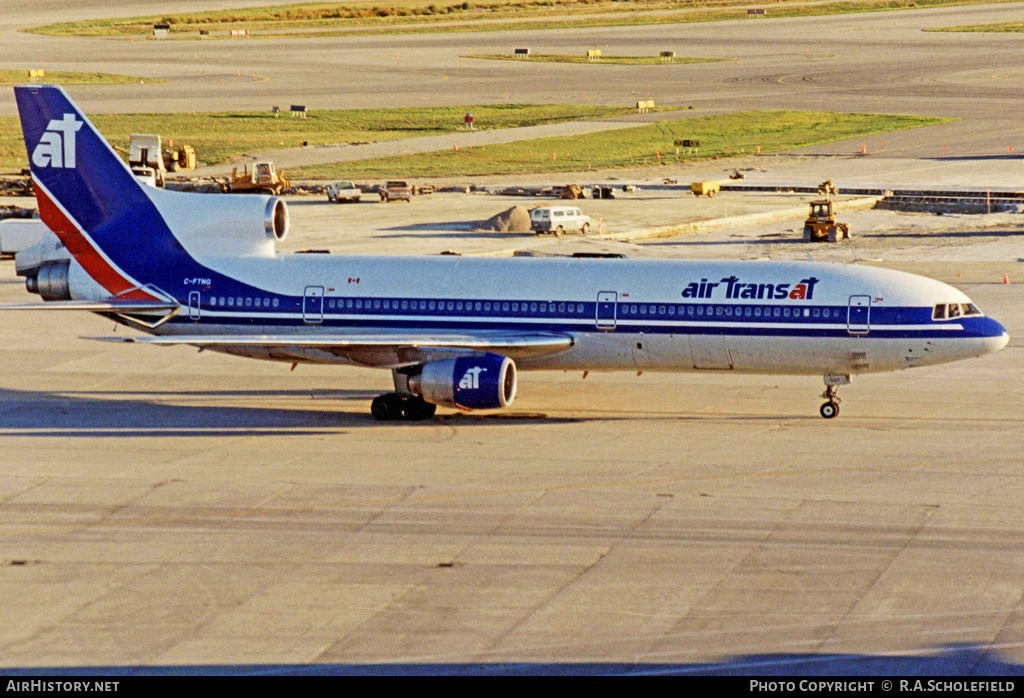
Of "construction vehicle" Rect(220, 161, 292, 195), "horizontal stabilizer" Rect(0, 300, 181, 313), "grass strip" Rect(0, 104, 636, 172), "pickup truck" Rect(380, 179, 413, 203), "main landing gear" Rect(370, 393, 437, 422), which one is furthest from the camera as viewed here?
"grass strip" Rect(0, 104, 636, 172)

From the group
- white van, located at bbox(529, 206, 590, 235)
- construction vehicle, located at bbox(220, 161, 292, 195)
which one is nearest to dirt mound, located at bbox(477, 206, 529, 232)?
white van, located at bbox(529, 206, 590, 235)

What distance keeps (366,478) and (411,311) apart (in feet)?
28.2

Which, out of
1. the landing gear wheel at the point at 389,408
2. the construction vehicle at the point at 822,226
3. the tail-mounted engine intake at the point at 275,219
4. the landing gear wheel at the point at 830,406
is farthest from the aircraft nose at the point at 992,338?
the construction vehicle at the point at 822,226

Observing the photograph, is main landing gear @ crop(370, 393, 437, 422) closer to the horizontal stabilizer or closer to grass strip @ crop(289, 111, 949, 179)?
the horizontal stabilizer

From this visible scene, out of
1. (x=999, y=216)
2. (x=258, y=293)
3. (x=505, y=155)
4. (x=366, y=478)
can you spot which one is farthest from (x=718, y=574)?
(x=505, y=155)

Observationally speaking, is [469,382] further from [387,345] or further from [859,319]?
[859,319]

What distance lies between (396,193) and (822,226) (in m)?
31.3

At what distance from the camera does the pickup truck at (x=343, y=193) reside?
96.1 metres

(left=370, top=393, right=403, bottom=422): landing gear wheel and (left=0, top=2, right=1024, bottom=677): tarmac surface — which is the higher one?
(left=370, top=393, right=403, bottom=422): landing gear wheel

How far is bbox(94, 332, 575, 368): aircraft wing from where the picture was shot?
41031mm

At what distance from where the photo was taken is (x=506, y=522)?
1249 inches

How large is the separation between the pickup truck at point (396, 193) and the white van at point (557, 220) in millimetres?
15934

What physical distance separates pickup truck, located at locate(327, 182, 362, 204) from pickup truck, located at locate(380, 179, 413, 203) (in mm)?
1744

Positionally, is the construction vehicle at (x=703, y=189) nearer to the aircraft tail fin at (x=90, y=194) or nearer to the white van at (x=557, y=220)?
the white van at (x=557, y=220)
